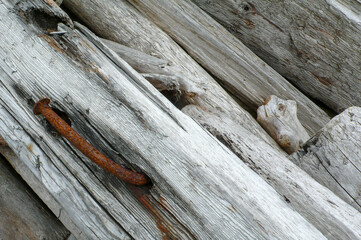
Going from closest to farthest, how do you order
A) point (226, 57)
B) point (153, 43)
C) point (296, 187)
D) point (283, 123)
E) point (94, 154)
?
1. point (94, 154)
2. point (296, 187)
3. point (283, 123)
4. point (153, 43)
5. point (226, 57)

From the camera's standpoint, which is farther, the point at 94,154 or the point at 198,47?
the point at 198,47

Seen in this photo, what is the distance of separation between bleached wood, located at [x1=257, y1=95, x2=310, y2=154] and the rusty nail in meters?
1.30

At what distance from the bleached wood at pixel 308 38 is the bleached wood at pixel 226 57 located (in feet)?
0.42

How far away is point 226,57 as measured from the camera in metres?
2.58

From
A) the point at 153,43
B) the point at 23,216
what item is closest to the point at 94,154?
the point at 23,216

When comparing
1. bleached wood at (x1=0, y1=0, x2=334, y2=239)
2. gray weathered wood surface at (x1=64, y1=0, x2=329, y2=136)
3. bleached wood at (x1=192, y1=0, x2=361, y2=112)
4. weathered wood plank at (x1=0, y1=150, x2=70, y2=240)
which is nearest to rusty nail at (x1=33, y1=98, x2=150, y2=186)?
bleached wood at (x1=0, y1=0, x2=334, y2=239)

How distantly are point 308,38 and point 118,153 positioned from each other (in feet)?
6.13

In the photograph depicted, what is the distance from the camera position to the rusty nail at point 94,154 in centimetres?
129

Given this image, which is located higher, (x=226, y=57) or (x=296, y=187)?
(x=226, y=57)

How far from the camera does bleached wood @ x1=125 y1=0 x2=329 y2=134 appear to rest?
2.56 meters

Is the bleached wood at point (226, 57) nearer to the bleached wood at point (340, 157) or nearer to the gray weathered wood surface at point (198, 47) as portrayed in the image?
the gray weathered wood surface at point (198, 47)

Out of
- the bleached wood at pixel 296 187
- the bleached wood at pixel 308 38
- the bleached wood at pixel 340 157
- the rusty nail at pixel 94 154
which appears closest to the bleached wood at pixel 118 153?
the rusty nail at pixel 94 154

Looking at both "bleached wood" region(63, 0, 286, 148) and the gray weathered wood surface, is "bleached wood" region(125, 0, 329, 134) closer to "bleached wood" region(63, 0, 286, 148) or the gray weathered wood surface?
the gray weathered wood surface

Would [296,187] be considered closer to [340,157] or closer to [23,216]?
[340,157]
